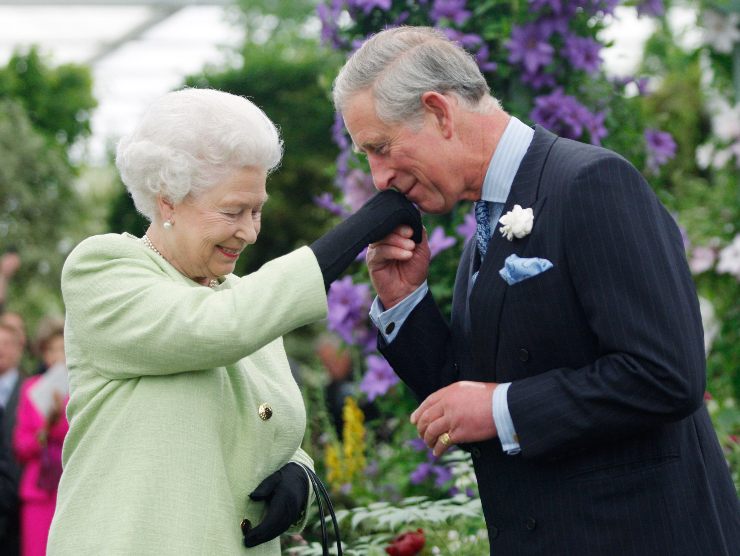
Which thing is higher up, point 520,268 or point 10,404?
point 520,268

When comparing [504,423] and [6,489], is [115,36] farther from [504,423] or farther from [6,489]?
[504,423]

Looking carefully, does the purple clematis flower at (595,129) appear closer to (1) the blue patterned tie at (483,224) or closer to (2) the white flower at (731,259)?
(1) the blue patterned tie at (483,224)

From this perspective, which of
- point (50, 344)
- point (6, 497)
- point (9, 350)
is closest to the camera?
point (6, 497)

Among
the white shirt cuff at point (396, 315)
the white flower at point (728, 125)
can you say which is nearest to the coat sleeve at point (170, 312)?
the white shirt cuff at point (396, 315)

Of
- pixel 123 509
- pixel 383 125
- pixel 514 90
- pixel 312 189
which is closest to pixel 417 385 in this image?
pixel 383 125

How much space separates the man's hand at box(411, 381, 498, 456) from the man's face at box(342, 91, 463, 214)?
0.44 metres

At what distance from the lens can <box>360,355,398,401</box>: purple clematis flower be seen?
3918mm

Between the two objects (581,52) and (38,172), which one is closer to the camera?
(581,52)

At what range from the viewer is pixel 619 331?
1886 millimetres

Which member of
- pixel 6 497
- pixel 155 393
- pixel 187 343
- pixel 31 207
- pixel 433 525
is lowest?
pixel 31 207

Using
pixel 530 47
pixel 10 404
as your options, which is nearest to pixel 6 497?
pixel 10 404

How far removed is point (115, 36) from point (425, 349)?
43.6 feet

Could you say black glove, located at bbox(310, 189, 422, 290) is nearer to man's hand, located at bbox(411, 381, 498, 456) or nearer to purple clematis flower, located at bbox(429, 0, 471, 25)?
man's hand, located at bbox(411, 381, 498, 456)

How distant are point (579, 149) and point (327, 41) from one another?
226 centimetres
